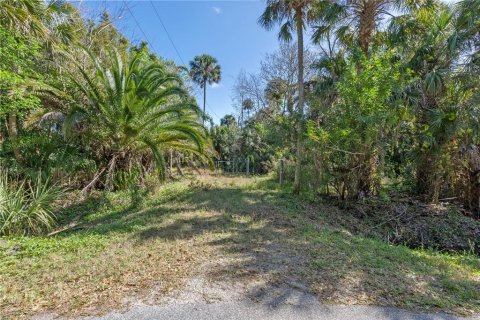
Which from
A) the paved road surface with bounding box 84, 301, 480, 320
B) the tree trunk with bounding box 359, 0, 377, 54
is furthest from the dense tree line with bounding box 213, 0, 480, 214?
the paved road surface with bounding box 84, 301, 480, 320

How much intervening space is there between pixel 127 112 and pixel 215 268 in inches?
245

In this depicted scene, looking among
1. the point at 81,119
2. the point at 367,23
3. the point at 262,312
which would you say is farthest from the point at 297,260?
the point at 367,23

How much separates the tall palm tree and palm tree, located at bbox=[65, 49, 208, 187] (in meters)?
3.29

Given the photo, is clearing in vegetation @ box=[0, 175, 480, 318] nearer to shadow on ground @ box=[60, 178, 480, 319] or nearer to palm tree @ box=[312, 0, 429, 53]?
shadow on ground @ box=[60, 178, 480, 319]

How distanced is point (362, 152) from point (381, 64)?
7.51ft

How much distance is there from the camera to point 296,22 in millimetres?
9328

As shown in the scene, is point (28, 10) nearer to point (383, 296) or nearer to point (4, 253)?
point (4, 253)

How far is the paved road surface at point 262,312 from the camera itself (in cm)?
259

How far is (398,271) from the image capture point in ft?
12.3

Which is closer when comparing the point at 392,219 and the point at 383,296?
the point at 383,296

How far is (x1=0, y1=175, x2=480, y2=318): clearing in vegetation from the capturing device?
2.92 metres

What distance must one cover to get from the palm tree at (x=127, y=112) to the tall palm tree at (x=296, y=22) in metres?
3.29

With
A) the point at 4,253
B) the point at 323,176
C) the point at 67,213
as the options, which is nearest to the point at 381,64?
the point at 323,176

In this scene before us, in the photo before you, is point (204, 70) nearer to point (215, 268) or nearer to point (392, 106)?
point (392, 106)
